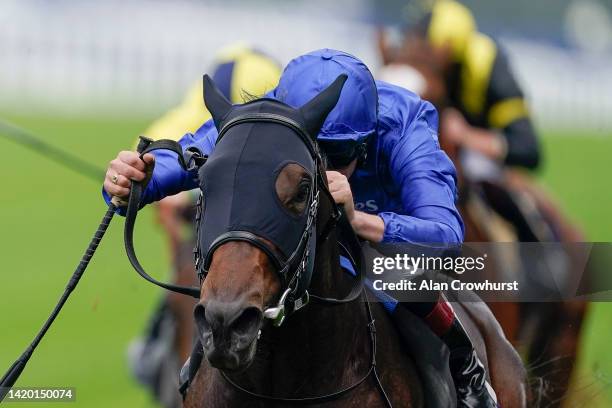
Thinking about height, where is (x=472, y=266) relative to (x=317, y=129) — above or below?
below

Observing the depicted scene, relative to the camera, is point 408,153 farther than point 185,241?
No

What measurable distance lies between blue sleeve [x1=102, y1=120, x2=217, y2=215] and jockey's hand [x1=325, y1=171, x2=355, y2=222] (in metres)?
0.43

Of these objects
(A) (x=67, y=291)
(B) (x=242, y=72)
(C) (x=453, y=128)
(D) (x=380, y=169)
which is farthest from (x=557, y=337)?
(A) (x=67, y=291)

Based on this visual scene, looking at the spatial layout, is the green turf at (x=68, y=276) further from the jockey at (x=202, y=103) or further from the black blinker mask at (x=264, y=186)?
the black blinker mask at (x=264, y=186)

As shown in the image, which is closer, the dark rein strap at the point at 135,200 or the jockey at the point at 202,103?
the dark rein strap at the point at 135,200

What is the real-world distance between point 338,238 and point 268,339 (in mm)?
351

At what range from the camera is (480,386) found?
3.58 meters

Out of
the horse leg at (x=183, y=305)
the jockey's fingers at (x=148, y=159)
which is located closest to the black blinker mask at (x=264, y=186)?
the jockey's fingers at (x=148, y=159)

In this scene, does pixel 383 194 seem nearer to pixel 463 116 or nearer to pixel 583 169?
pixel 463 116

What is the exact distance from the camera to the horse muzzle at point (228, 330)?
2410 millimetres

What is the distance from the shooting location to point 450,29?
6922 millimetres

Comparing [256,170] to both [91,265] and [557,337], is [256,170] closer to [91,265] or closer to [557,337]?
[557,337]

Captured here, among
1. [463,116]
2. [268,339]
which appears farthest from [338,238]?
[463,116]

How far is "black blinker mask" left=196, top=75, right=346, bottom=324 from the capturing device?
2.56m
